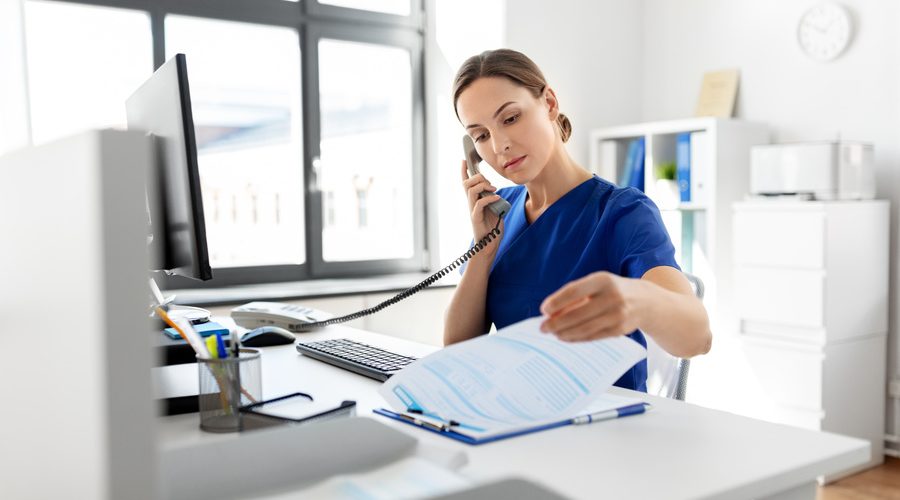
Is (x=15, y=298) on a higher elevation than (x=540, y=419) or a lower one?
higher

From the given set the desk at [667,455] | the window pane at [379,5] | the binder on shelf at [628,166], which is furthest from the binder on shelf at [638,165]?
the desk at [667,455]

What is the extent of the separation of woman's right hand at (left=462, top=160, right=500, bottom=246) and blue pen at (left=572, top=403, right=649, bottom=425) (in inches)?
26.9

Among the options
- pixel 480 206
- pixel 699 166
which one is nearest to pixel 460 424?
pixel 480 206

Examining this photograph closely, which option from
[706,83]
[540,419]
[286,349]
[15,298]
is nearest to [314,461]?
[15,298]

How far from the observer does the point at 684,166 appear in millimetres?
3564

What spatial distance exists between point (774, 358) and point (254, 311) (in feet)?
7.32

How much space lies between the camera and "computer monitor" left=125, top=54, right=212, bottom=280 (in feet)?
3.97

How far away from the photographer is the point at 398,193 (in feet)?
12.6

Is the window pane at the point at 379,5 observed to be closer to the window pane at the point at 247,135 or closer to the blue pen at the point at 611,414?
the window pane at the point at 247,135

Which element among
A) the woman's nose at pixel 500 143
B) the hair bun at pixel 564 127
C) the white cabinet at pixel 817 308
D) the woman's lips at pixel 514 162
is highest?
the hair bun at pixel 564 127

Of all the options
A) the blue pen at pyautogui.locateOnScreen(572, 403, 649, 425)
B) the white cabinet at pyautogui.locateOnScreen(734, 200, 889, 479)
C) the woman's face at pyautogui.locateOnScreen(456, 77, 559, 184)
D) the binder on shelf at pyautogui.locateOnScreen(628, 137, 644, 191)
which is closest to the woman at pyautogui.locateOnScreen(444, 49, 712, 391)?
the woman's face at pyautogui.locateOnScreen(456, 77, 559, 184)

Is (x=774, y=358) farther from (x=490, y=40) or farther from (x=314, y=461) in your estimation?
(x=314, y=461)

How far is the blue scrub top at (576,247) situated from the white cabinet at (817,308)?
180 centimetres

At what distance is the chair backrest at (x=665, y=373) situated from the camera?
151 centimetres
